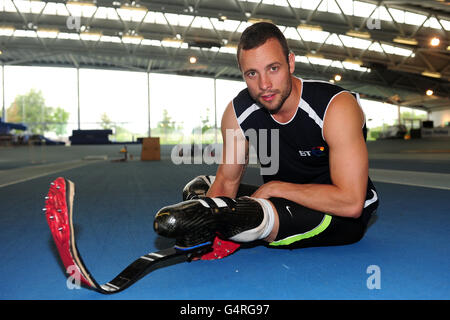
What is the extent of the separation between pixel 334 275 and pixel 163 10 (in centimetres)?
1452

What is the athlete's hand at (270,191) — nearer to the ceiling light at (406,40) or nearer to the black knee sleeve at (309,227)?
the black knee sleeve at (309,227)

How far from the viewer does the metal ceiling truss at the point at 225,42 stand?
47.3 ft

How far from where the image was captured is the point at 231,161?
204 centimetres

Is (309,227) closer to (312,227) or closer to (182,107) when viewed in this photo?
(312,227)

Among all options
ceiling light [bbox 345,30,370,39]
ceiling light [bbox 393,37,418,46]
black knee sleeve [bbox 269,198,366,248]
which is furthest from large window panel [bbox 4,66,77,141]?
black knee sleeve [bbox 269,198,366,248]

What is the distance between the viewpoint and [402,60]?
20062mm

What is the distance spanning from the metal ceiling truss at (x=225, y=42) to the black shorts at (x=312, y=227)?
38.4 ft

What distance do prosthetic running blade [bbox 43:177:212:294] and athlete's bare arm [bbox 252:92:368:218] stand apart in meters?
0.72

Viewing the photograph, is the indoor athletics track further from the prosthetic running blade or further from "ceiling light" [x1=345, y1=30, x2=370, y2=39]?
"ceiling light" [x1=345, y1=30, x2=370, y2=39]

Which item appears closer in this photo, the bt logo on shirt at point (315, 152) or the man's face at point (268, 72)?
the man's face at point (268, 72)

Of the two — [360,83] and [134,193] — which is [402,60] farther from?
[134,193]

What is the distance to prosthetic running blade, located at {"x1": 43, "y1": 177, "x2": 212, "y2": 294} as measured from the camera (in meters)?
1.16

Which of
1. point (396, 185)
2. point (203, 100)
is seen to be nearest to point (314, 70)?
point (203, 100)

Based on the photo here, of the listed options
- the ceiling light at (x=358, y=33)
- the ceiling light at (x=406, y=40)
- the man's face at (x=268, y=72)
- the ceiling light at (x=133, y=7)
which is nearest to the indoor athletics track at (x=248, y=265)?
the man's face at (x=268, y=72)
